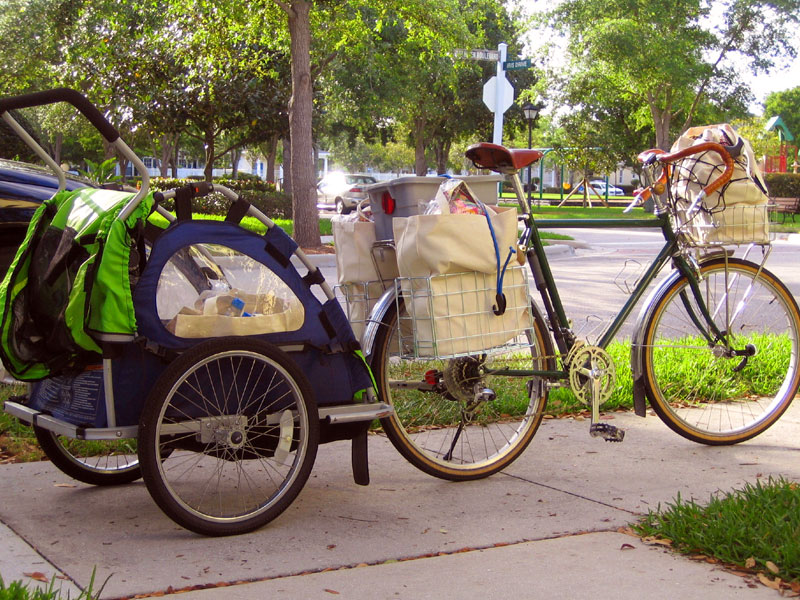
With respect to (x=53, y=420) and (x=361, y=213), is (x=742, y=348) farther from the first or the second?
(x=53, y=420)

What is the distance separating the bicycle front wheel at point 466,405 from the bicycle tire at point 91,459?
108 centimetres

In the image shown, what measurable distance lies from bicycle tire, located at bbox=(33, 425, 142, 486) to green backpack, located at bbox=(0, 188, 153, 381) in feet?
1.77

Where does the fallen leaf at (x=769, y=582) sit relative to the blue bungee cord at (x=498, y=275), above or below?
below

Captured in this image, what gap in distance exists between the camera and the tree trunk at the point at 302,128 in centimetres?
1688

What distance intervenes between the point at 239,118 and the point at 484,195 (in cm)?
2448

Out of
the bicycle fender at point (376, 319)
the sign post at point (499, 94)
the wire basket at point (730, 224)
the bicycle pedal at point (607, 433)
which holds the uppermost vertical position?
the sign post at point (499, 94)

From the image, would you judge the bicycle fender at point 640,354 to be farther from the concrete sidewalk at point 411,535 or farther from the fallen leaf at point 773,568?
the fallen leaf at point 773,568

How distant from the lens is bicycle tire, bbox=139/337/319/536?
3.47 meters

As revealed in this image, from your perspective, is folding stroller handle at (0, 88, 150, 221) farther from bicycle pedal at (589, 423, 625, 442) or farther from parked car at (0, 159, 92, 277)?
parked car at (0, 159, 92, 277)

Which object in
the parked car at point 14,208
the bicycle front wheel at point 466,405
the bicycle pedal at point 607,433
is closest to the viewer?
the bicycle front wheel at point 466,405

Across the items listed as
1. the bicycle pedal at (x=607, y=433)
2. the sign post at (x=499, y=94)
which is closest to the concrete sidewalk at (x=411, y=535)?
the bicycle pedal at (x=607, y=433)

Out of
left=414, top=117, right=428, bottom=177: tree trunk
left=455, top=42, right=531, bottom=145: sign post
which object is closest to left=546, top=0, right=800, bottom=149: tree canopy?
left=414, top=117, right=428, bottom=177: tree trunk

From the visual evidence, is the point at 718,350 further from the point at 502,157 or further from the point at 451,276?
the point at 451,276

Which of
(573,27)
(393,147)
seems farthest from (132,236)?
(393,147)
